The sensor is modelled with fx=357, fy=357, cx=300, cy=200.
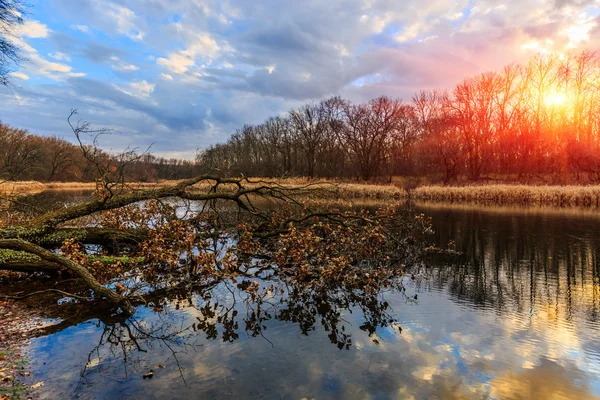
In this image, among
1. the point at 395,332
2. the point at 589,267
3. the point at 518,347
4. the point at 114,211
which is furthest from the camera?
the point at 114,211

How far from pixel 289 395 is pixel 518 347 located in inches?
119

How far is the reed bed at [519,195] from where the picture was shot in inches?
901

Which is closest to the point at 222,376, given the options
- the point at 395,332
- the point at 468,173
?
the point at 395,332

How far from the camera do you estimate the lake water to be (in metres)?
3.66

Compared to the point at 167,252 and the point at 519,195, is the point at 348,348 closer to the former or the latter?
the point at 167,252

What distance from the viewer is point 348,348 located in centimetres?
453

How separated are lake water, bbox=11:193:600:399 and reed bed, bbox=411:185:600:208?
1987 centimetres

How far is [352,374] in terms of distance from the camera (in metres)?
3.92

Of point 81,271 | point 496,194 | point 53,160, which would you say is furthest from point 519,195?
point 53,160

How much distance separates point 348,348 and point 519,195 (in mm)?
25228

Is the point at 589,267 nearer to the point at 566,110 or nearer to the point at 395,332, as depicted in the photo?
the point at 395,332

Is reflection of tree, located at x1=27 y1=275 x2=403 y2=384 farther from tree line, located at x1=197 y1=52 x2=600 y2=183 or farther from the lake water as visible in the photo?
tree line, located at x1=197 y1=52 x2=600 y2=183

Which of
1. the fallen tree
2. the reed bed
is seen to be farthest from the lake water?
the reed bed

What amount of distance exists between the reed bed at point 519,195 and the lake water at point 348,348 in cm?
1987
